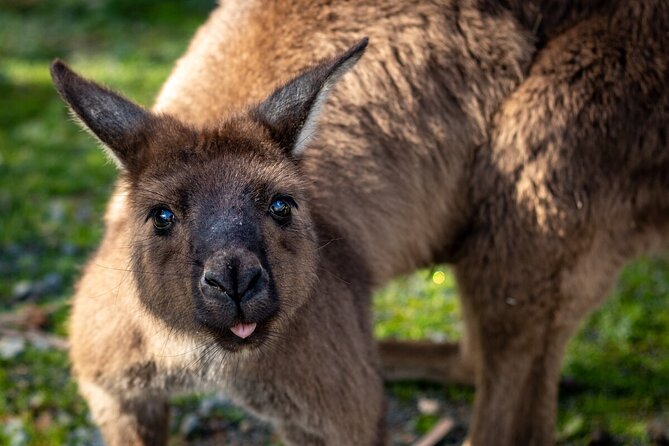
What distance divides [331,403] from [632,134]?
5.65 feet

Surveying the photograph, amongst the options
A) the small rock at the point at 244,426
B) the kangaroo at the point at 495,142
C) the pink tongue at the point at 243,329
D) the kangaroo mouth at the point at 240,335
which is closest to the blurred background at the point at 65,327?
the small rock at the point at 244,426

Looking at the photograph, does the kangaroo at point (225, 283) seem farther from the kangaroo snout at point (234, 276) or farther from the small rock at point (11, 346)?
the small rock at point (11, 346)

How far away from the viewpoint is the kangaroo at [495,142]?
4.22 m

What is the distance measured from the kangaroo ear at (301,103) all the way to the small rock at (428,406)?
6.47 feet

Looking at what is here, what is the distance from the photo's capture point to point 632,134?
4211 millimetres

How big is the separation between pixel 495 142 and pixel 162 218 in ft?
5.37

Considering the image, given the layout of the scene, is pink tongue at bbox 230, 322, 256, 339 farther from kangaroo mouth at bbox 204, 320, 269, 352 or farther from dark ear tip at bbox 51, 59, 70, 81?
dark ear tip at bbox 51, 59, 70, 81

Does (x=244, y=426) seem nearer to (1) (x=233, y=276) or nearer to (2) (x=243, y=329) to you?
(2) (x=243, y=329)

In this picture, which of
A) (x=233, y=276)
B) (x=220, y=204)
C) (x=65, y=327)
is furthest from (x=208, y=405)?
(x=233, y=276)

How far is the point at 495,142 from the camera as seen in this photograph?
438 cm

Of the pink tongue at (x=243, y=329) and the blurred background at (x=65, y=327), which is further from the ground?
the pink tongue at (x=243, y=329)

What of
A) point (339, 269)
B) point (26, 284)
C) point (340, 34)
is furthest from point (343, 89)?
point (26, 284)

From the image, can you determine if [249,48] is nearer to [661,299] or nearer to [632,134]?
[632,134]

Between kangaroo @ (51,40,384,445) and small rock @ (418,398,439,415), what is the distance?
1.19 m
